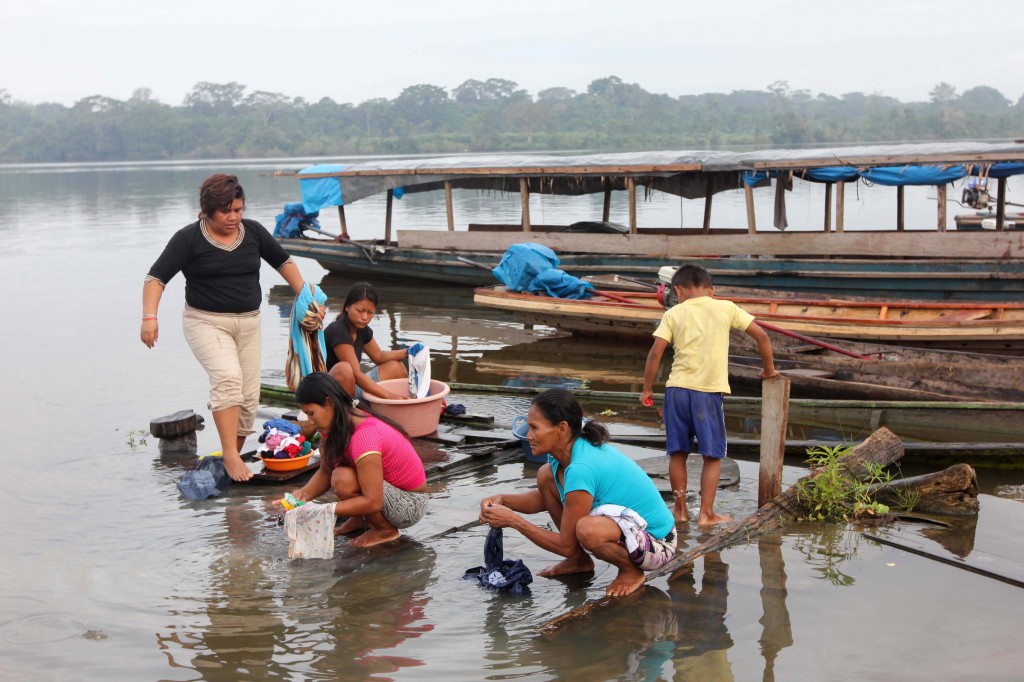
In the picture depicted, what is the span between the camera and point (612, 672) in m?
3.97

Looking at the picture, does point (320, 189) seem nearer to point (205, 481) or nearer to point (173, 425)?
point (173, 425)

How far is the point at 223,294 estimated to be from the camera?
602 centimetres

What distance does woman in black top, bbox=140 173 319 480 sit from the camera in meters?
5.80

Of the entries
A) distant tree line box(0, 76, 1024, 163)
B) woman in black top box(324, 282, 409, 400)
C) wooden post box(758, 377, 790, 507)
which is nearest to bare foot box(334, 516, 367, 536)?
woman in black top box(324, 282, 409, 400)

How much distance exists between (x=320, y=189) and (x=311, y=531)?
1355 cm

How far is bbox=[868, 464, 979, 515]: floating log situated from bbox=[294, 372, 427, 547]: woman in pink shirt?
259 centimetres

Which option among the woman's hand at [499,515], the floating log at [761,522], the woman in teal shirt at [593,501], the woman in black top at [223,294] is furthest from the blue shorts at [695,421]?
the woman in black top at [223,294]

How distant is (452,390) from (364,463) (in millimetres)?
3781

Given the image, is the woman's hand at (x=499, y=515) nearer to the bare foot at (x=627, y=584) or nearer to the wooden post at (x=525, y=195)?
the bare foot at (x=627, y=584)

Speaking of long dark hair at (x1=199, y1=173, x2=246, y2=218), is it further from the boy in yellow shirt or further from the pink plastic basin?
the boy in yellow shirt

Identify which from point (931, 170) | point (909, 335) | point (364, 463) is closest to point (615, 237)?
point (931, 170)

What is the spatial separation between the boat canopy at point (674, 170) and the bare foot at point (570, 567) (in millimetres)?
9391

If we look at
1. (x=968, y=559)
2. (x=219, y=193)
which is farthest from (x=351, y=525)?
(x=968, y=559)

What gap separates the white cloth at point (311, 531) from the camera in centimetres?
482
